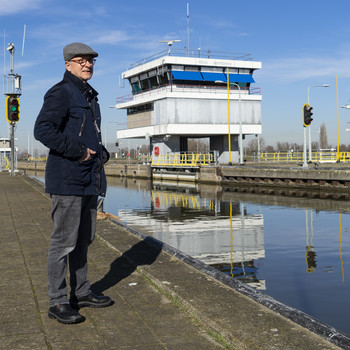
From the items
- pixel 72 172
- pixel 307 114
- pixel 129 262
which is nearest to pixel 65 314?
pixel 72 172

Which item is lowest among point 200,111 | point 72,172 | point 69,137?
point 72,172

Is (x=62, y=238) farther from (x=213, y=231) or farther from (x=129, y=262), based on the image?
(x=213, y=231)

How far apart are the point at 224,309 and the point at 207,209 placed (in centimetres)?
1551

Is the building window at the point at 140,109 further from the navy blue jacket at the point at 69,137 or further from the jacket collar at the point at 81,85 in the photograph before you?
the navy blue jacket at the point at 69,137

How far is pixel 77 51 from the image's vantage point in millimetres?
3758

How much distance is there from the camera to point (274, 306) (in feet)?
11.8

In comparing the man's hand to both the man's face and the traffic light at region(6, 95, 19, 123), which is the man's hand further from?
the traffic light at region(6, 95, 19, 123)

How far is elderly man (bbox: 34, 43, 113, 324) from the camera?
11.7ft

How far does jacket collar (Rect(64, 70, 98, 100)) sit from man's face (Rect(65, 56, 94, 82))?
32mm

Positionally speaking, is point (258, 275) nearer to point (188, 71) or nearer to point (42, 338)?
point (42, 338)

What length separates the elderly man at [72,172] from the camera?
3.58 metres

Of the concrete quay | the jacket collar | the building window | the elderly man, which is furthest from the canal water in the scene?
the building window

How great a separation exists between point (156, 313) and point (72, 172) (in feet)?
3.98

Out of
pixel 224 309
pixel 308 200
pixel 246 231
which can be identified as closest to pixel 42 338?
pixel 224 309
